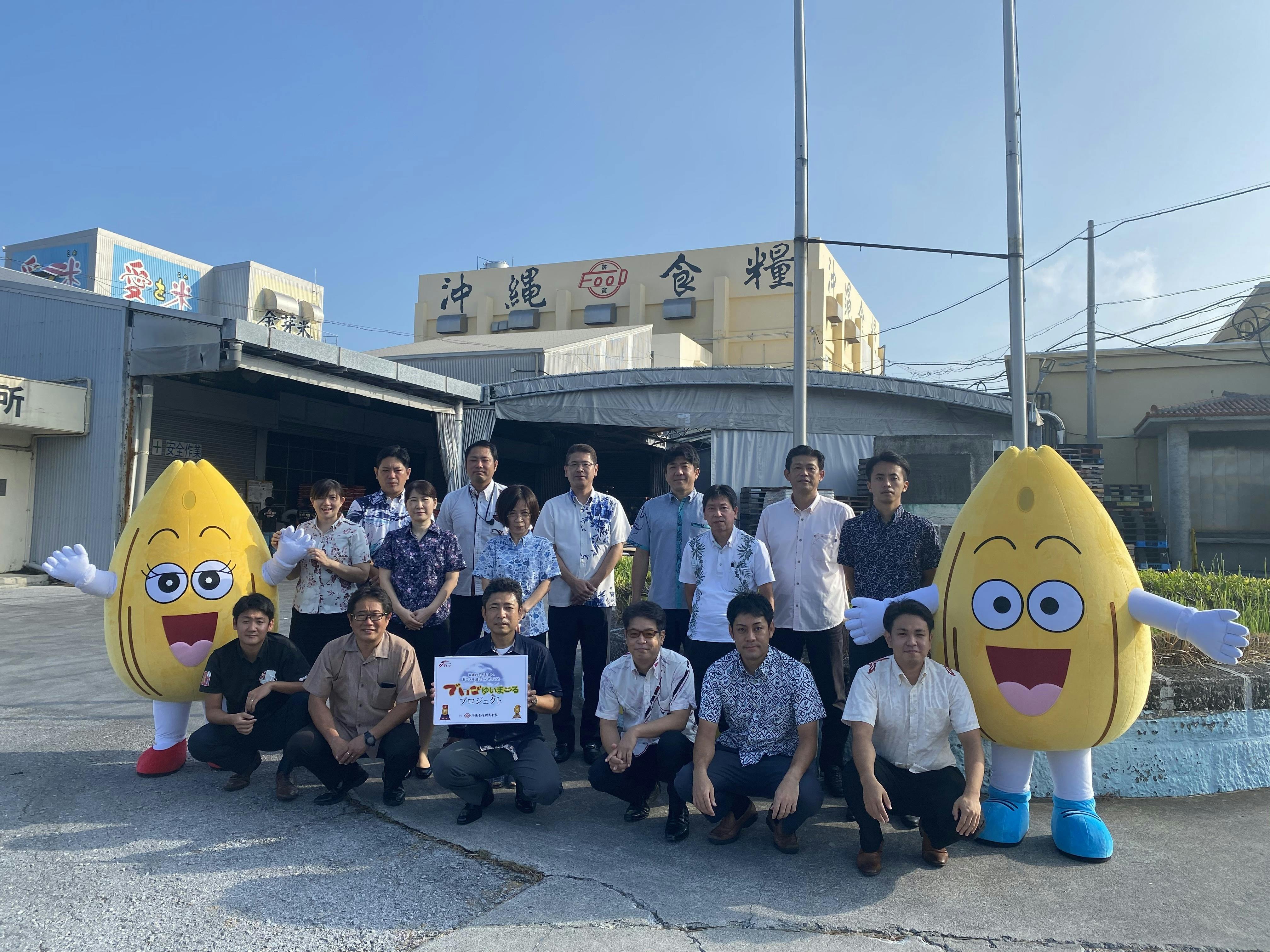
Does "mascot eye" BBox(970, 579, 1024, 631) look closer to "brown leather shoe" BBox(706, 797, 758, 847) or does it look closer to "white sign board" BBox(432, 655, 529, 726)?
"brown leather shoe" BBox(706, 797, 758, 847)

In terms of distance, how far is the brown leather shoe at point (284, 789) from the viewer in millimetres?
3980

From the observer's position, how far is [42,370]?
13.1 meters

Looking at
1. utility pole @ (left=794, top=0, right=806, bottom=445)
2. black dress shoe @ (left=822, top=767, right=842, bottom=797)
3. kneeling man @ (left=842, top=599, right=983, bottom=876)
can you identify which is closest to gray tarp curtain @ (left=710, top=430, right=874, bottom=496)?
utility pole @ (left=794, top=0, right=806, bottom=445)

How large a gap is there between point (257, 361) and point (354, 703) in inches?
354

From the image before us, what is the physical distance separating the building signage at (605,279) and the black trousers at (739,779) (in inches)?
1079

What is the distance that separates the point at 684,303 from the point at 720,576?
24848mm

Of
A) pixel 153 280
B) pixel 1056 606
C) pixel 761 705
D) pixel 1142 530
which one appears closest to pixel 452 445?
pixel 1142 530

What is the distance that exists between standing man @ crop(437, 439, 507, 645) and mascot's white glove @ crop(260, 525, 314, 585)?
77 cm

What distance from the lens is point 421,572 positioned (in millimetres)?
4719

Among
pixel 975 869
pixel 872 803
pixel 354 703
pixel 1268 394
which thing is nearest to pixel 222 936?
pixel 354 703

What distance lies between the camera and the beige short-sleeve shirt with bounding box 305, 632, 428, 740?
4090 mm

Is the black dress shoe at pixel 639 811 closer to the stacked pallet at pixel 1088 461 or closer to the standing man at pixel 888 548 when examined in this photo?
the standing man at pixel 888 548

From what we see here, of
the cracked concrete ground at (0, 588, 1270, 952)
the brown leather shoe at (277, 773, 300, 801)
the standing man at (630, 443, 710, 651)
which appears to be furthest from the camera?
the standing man at (630, 443, 710, 651)

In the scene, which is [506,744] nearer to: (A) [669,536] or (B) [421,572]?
(B) [421,572]
